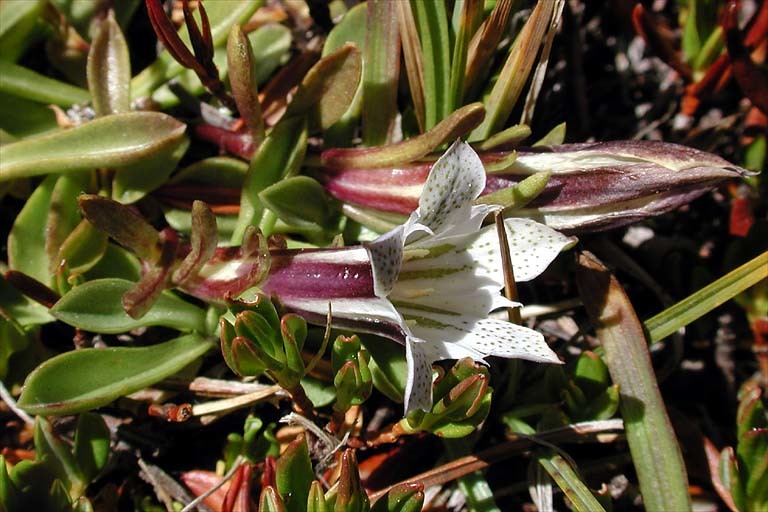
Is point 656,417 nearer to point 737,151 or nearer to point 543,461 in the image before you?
point 543,461

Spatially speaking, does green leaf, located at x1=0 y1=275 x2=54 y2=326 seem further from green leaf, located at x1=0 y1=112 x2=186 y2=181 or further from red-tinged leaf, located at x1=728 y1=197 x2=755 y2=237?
red-tinged leaf, located at x1=728 y1=197 x2=755 y2=237

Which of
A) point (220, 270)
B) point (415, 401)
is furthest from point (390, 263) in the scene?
point (220, 270)

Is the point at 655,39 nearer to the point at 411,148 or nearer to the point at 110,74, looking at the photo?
the point at 411,148

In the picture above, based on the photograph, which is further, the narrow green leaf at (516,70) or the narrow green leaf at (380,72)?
the narrow green leaf at (380,72)

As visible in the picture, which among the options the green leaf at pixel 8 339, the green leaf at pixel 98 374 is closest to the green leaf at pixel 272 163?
the green leaf at pixel 98 374

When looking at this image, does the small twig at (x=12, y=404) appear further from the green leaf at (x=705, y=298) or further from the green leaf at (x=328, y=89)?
the green leaf at (x=705, y=298)

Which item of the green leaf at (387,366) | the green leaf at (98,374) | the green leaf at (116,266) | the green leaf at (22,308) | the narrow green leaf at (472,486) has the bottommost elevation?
the narrow green leaf at (472,486)

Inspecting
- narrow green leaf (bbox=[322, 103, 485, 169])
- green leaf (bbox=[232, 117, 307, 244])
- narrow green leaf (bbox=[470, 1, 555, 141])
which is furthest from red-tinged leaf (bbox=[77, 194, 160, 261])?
narrow green leaf (bbox=[470, 1, 555, 141])
